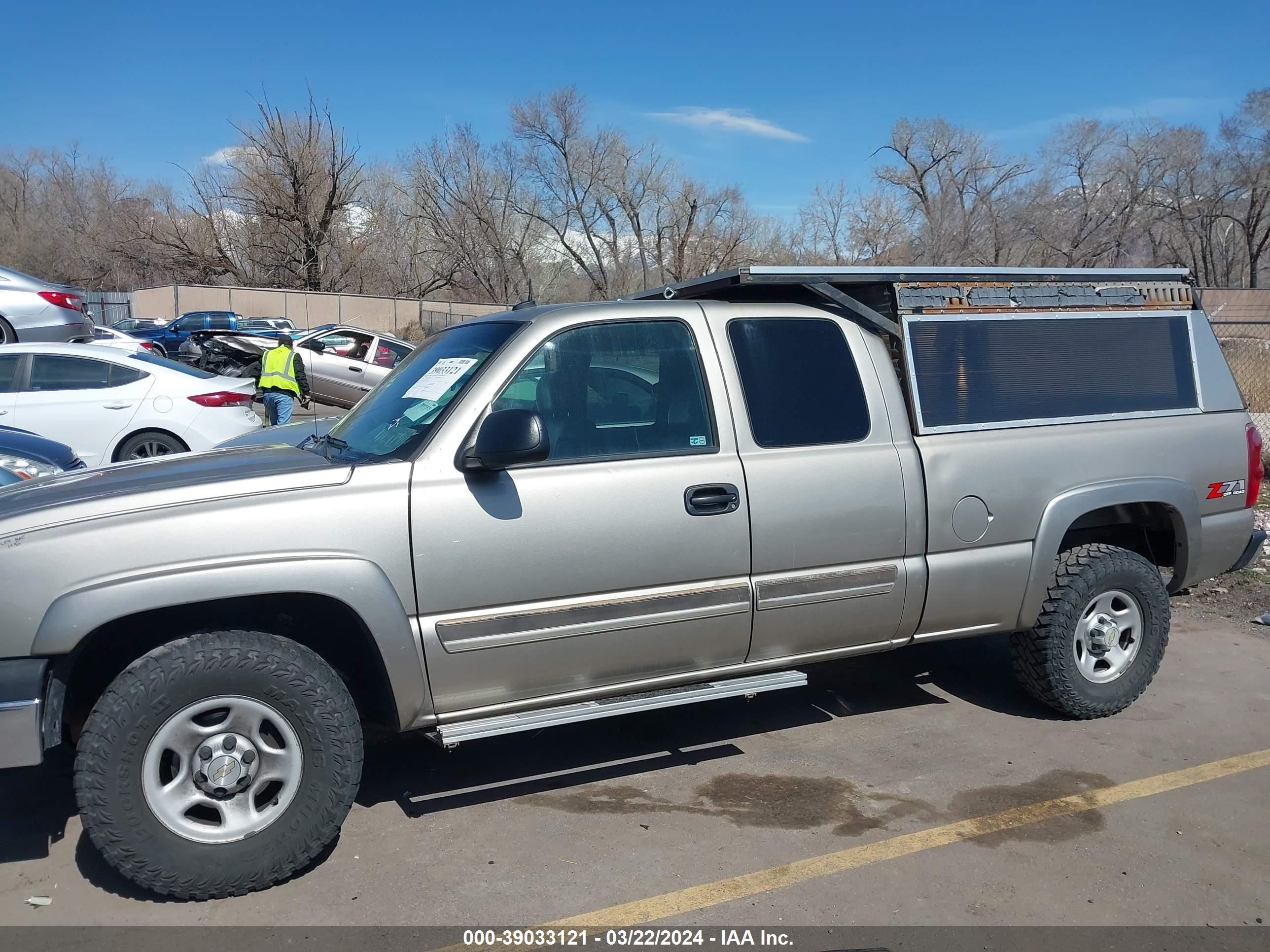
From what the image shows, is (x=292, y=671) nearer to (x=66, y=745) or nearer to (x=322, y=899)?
(x=322, y=899)

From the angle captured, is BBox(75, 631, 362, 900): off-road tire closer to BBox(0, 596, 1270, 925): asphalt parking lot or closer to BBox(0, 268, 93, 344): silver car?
BBox(0, 596, 1270, 925): asphalt parking lot

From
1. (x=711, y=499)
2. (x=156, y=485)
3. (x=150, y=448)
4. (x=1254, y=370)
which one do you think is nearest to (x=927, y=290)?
(x=711, y=499)

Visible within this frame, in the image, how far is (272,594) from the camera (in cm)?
347

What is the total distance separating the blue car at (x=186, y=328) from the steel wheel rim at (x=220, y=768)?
92.7ft

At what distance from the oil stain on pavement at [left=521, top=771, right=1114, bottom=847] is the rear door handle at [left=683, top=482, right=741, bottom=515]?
3.96 ft

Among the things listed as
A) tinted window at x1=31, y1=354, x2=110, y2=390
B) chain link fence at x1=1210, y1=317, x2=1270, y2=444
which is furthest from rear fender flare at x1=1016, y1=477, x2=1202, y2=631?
tinted window at x1=31, y1=354, x2=110, y2=390

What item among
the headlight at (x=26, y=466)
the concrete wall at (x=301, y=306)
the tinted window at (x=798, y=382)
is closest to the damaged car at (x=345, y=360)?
the headlight at (x=26, y=466)

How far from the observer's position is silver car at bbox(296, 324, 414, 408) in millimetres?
18297

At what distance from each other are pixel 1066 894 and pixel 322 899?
254 centimetres

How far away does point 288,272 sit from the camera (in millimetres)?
45188

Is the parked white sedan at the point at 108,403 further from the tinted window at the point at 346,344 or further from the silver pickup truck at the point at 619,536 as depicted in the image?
the tinted window at the point at 346,344

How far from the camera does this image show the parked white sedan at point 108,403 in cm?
965

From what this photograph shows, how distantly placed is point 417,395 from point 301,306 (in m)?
41.2

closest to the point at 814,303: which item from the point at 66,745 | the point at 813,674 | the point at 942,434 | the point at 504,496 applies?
the point at 942,434
